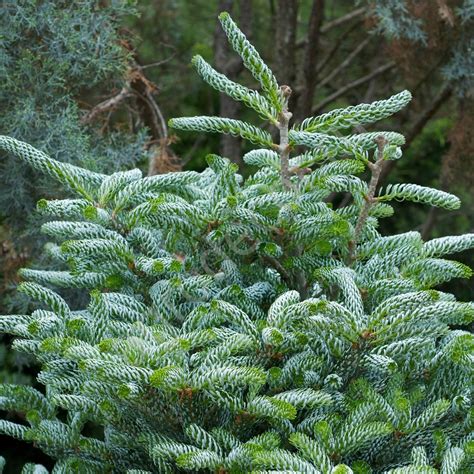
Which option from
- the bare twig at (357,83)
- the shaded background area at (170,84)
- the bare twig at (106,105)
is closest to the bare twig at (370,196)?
the shaded background area at (170,84)

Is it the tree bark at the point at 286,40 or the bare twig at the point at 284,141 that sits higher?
the tree bark at the point at 286,40

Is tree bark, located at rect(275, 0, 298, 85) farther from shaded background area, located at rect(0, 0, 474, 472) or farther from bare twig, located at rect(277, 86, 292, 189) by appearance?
bare twig, located at rect(277, 86, 292, 189)

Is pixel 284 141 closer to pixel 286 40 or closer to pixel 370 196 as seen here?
pixel 370 196

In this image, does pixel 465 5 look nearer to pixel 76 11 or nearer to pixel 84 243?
pixel 76 11

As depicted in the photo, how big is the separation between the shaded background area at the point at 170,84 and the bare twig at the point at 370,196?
65.7 inches

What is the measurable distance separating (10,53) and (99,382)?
2255 mm

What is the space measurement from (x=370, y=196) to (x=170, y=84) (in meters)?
4.43

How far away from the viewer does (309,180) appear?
86.5 inches

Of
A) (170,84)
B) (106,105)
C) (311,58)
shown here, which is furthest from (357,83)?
(106,105)

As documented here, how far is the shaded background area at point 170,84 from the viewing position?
373 cm

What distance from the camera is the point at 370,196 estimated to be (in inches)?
82.6

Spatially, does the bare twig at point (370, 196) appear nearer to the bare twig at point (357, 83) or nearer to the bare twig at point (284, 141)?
the bare twig at point (284, 141)

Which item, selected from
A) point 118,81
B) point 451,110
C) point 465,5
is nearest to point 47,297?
point 118,81

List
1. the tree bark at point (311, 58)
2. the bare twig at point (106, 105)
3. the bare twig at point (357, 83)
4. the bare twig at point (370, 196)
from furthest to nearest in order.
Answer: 1. the bare twig at point (357, 83)
2. the tree bark at point (311, 58)
3. the bare twig at point (106, 105)
4. the bare twig at point (370, 196)
